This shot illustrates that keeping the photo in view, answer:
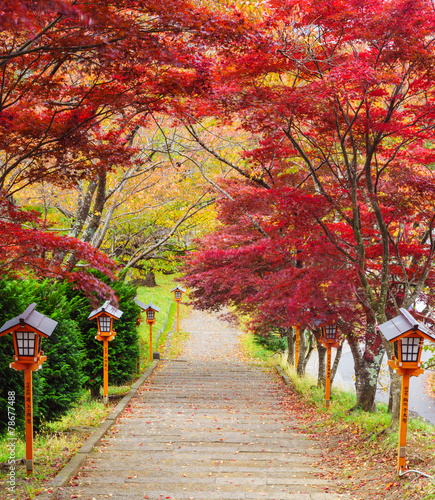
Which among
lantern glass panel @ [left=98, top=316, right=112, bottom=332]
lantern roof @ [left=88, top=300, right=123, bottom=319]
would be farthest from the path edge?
lantern roof @ [left=88, top=300, right=123, bottom=319]

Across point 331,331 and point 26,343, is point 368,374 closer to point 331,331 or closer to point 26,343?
point 331,331

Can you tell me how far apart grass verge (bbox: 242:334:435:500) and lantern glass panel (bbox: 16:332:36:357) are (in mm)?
3579

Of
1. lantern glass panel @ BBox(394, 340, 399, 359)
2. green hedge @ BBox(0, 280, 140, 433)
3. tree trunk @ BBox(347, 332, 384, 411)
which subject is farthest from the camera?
tree trunk @ BBox(347, 332, 384, 411)

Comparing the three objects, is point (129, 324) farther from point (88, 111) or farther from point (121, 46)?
point (121, 46)

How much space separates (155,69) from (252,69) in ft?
4.97

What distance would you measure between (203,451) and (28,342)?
2.87 m

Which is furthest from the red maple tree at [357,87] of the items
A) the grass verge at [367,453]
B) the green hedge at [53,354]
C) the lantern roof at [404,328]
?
the green hedge at [53,354]

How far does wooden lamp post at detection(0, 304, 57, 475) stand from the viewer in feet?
16.2

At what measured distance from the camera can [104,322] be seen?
29.5 feet

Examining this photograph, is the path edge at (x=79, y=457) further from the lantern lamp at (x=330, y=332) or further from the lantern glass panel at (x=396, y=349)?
the lantern lamp at (x=330, y=332)

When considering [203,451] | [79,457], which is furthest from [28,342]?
[203,451]

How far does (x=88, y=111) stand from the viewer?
5.18 m

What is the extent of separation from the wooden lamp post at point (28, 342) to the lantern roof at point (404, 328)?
362 centimetres

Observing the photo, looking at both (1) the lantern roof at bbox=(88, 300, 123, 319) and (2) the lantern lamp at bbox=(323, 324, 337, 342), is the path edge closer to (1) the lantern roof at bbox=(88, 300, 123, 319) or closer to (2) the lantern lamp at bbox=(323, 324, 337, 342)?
(1) the lantern roof at bbox=(88, 300, 123, 319)
